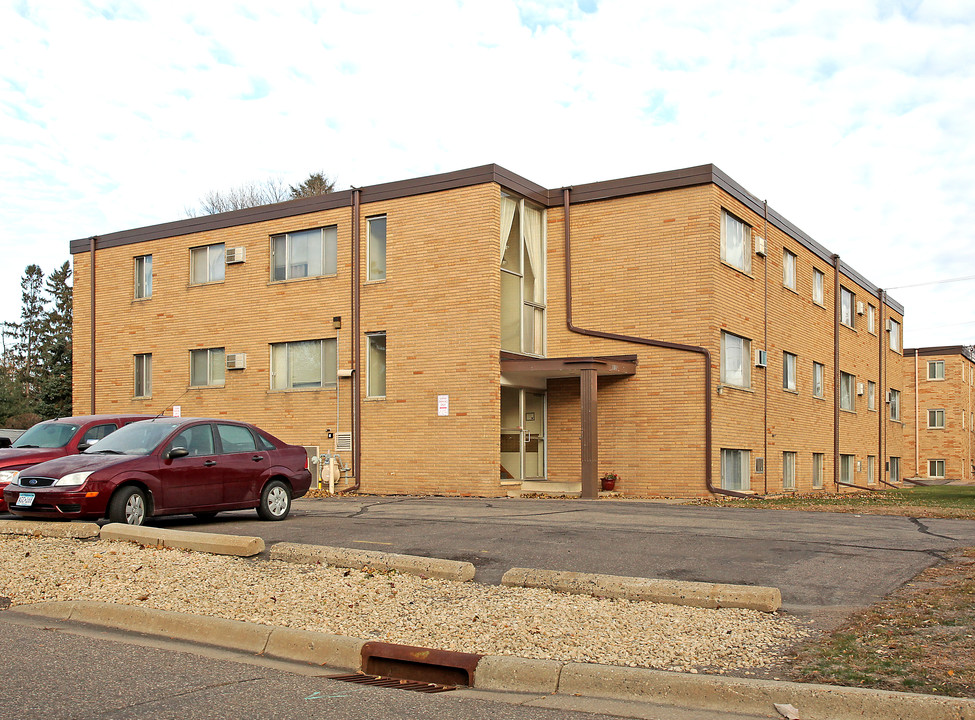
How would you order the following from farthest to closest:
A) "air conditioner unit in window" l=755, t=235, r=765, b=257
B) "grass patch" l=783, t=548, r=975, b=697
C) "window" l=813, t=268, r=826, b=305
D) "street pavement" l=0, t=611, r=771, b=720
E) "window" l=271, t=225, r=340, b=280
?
"window" l=813, t=268, r=826, b=305
"window" l=271, t=225, r=340, b=280
"air conditioner unit in window" l=755, t=235, r=765, b=257
"grass patch" l=783, t=548, r=975, b=697
"street pavement" l=0, t=611, r=771, b=720

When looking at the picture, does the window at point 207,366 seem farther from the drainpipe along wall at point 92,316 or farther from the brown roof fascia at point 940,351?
the brown roof fascia at point 940,351

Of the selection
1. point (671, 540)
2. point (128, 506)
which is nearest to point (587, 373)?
point (671, 540)

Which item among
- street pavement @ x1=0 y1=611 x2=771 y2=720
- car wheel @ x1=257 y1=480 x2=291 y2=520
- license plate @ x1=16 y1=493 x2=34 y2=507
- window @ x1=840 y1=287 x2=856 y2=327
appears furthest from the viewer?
window @ x1=840 y1=287 x2=856 y2=327

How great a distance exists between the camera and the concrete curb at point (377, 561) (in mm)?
8875

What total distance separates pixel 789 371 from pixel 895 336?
58.6 ft

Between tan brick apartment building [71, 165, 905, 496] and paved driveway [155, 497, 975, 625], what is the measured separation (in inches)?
212

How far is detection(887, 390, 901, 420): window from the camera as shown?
41875 mm

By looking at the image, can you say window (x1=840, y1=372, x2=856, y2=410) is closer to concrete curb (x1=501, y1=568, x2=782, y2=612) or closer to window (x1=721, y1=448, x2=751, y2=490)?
window (x1=721, y1=448, x2=751, y2=490)

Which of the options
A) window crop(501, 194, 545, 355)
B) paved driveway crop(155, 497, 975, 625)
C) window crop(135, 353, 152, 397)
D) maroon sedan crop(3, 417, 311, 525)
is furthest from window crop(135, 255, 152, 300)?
maroon sedan crop(3, 417, 311, 525)

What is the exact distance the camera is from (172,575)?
29.5ft

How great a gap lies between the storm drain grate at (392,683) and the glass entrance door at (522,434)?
55.3ft

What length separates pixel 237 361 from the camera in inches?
1027

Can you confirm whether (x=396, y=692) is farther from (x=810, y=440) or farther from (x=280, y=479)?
(x=810, y=440)

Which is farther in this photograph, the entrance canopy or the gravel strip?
the entrance canopy
